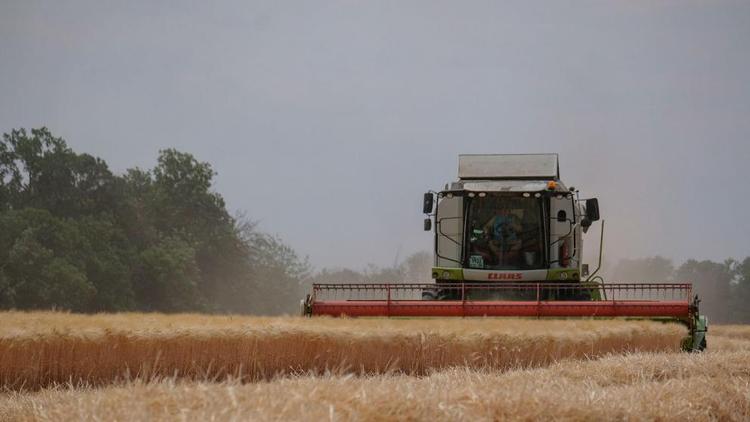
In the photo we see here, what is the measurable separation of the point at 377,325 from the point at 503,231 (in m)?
4.72

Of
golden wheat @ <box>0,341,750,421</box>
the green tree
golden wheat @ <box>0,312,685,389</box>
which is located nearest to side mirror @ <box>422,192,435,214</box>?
golden wheat @ <box>0,312,685,389</box>

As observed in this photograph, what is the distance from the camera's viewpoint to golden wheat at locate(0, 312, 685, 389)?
9938 mm

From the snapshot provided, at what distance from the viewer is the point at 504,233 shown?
15859mm

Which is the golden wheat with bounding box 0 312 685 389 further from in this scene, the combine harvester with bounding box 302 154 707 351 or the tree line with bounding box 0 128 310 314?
the tree line with bounding box 0 128 310 314

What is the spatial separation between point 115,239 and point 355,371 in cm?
3740

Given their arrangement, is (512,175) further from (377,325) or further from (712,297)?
(712,297)

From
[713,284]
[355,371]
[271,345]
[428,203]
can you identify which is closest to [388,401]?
[271,345]

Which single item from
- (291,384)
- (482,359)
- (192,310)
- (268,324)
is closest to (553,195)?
(482,359)

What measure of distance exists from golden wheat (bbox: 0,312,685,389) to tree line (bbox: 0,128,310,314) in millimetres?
30144

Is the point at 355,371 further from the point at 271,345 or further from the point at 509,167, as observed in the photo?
the point at 509,167

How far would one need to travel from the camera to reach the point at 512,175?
16500 mm

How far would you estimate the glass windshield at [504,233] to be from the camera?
15.7m

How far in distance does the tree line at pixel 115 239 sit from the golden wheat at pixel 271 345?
3014cm

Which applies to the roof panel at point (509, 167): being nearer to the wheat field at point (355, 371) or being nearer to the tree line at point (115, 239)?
the wheat field at point (355, 371)
